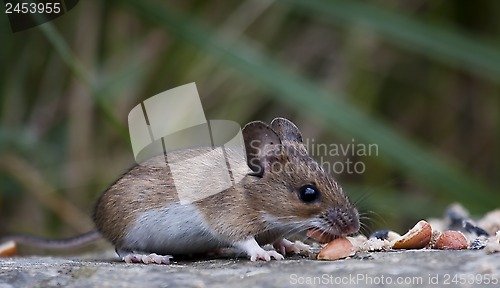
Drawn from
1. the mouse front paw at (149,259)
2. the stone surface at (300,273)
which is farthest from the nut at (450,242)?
the mouse front paw at (149,259)

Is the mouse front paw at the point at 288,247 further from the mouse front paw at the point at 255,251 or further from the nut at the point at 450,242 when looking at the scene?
the nut at the point at 450,242

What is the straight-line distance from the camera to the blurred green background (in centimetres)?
577

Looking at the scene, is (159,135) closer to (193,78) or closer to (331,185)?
(193,78)

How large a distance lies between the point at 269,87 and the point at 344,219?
253 cm

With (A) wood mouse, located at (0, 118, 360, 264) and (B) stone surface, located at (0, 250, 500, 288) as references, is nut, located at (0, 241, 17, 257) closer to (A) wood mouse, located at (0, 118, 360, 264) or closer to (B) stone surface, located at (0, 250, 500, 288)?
(A) wood mouse, located at (0, 118, 360, 264)

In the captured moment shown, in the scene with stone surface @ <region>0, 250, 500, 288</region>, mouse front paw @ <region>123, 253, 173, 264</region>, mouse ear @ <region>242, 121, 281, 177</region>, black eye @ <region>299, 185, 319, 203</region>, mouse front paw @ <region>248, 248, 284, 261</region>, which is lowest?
mouse front paw @ <region>123, 253, 173, 264</region>

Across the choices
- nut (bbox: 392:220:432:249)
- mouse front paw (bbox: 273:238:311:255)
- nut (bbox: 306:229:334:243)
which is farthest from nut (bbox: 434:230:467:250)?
mouse front paw (bbox: 273:238:311:255)

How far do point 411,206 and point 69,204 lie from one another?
2550 millimetres

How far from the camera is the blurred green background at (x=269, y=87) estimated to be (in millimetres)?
5766

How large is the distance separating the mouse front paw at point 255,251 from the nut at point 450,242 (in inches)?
23.1

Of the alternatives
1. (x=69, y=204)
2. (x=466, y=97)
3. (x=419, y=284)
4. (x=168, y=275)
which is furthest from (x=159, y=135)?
(x=466, y=97)

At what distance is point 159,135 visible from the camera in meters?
5.28

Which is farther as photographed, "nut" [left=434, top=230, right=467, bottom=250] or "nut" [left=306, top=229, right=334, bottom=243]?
"nut" [left=306, top=229, right=334, bottom=243]

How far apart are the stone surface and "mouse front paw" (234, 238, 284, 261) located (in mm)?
167
